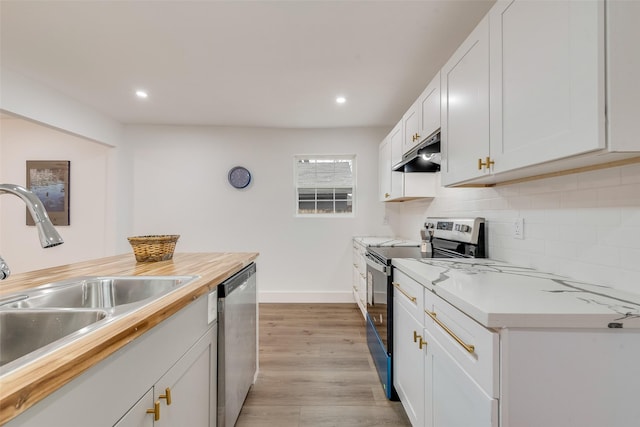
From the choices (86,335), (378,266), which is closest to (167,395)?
(86,335)

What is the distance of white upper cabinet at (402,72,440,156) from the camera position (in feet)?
6.19

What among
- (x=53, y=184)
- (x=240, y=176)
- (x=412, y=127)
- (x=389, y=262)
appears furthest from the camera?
(x=240, y=176)

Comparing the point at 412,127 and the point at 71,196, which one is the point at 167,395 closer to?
the point at 412,127

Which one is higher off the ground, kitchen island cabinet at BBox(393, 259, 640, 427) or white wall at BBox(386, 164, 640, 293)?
white wall at BBox(386, 164, 640, 293)

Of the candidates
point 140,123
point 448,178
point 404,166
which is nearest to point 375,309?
point 448,178

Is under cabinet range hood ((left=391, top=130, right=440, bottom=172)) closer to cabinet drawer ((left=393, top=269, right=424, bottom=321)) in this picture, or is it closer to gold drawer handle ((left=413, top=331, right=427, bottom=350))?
cabinet drawer ((left=393, top=269, right=424, bottom=321))

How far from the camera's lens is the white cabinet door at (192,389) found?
2.91 feet

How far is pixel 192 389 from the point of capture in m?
1.08

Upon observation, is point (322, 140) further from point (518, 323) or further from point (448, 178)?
point (518, 323)

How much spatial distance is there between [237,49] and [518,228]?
233cm

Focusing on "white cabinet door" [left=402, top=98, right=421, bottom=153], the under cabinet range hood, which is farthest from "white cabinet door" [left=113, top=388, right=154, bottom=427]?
"white cabinet door" [left=402, top=98, right=421, bottom=153]

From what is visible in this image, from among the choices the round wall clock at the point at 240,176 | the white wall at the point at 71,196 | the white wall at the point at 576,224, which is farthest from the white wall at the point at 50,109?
the white wall at the point at 576,224

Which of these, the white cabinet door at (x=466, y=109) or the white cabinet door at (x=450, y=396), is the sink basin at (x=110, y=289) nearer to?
the white cabinet door at (x=450, y=396)

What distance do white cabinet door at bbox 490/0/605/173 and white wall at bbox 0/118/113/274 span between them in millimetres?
4562
